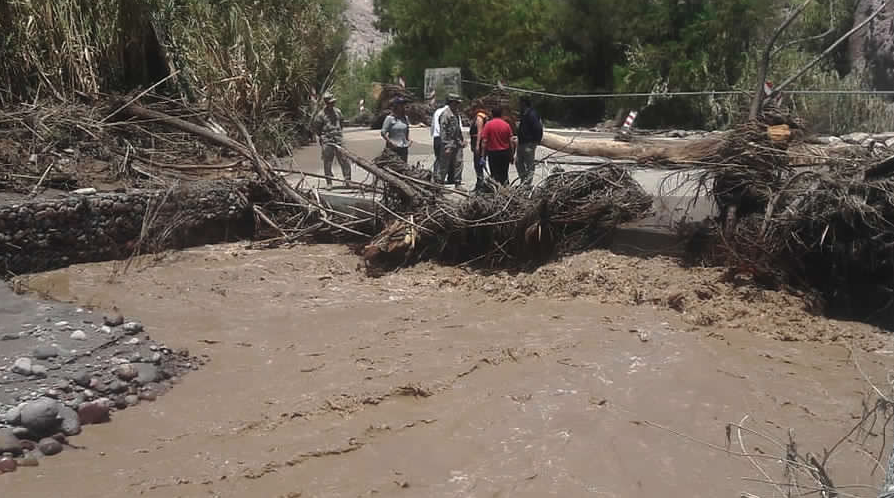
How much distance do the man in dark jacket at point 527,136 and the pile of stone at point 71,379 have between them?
17.2 ft

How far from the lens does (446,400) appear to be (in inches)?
255

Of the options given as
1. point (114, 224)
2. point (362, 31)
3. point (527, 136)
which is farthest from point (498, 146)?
point (362, 31)

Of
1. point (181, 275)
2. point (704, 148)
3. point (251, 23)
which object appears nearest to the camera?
point (704, 148)

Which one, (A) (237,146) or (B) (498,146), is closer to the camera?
(B) (498,146)

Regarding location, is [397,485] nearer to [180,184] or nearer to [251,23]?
[180,184]

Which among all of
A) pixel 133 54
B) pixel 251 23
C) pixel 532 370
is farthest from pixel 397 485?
pixel 251 23

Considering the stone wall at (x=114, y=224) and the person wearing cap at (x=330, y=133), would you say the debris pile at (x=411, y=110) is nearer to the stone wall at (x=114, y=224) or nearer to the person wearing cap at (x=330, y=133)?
the person wearing cap at (x=330, y=133)

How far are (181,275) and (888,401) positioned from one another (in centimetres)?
838

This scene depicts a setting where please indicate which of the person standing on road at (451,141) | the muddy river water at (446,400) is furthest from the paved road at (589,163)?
the muddy river water at (446,400)

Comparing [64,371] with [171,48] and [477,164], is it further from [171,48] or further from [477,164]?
[171,48]

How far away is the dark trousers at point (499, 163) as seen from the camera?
35.4 ft

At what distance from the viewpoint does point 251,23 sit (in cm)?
1684

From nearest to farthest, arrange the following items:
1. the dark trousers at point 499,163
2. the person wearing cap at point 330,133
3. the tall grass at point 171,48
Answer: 1. the dark trousers at point 499,163
2. the tall grass at point 171,48
3. the person wearing cap at point 330,133

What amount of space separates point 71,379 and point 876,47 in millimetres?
23853
